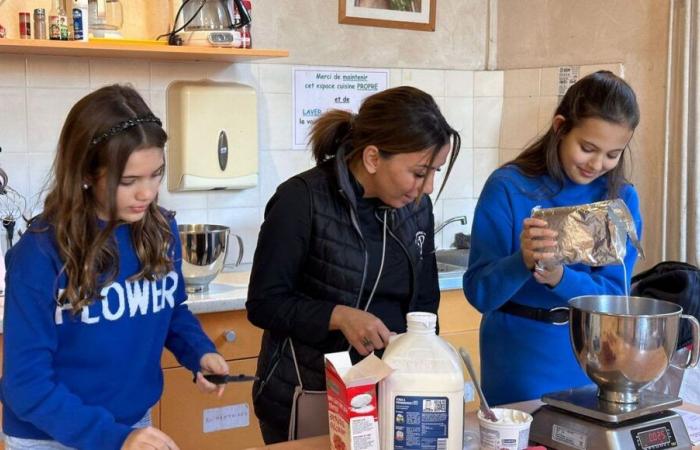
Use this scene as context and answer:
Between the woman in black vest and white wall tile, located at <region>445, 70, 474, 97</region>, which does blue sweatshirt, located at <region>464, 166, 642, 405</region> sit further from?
white wall tile, located at <region>445, 70, 474, 97</region>

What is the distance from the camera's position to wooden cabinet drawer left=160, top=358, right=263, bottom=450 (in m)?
2.70

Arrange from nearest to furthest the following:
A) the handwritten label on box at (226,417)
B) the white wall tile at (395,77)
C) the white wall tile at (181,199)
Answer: the handwritten label on box at (226,417)
the white wall tile at (181,199)
the white wall tile at (395,77)

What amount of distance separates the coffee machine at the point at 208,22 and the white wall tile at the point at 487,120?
1.16 meters

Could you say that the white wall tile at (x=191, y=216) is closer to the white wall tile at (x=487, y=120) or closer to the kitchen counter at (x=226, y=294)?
the kitchen counter at (x=226, y=294)

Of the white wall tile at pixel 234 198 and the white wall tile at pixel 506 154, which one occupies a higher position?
the white wall tile at pixel 506 154

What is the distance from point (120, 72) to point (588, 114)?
177 centimetres

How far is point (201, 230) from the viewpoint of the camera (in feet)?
9.90

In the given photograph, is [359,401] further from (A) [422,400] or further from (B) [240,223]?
(B) [240,223]

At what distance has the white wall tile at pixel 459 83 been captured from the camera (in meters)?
3.63

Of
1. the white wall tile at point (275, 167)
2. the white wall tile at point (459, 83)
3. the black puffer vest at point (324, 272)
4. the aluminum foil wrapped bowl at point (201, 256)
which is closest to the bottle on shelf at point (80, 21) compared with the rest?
the aluminum foil wrapped bowl at point (201, 256)

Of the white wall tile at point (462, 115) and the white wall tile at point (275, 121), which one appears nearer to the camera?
the white wall tile at point (275, 121)

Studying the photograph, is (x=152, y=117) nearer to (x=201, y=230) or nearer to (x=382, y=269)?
(x=382, y=269)

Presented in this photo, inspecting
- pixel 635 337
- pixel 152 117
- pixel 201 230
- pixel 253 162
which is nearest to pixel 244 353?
pixel 201 230

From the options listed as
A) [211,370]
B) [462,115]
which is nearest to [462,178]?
[462,115]
